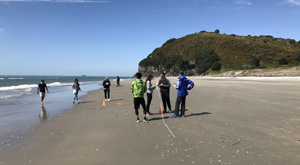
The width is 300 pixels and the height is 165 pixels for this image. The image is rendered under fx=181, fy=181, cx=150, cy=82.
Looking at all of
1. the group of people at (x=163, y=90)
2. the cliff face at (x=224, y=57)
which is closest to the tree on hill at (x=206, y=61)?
the cliff face at (x=224, y=57)

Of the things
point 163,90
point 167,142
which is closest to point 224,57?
point 163,90

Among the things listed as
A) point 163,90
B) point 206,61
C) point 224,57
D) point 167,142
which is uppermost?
point 224,57

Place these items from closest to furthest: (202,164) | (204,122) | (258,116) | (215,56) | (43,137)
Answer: (202,164)
(43,137)
(204,122)
(258,116)
(215,56)

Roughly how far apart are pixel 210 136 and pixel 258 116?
367 cm

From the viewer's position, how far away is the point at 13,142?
5547mm

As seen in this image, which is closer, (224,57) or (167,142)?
(167,142)

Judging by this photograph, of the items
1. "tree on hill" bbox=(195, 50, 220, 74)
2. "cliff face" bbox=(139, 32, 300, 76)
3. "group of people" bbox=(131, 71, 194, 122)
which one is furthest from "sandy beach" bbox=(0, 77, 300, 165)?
"tree on hill" bbox=(195, 50, 220, 74)

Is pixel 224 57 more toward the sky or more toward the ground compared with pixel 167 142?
more toward the sky

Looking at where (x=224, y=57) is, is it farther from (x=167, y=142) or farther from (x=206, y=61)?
(x=167, y=142)

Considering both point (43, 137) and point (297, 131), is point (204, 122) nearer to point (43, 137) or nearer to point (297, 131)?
point (297, 131)

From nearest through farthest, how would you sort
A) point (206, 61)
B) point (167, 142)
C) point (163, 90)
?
1. point (167, 142)
2. point (163, 90)
3. point (206, 61)

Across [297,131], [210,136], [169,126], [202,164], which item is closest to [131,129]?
[169,126]

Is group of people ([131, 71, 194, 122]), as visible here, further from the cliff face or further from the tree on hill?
the tree on hill

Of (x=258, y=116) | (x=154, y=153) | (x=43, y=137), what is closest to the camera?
(x=154, y=153)
